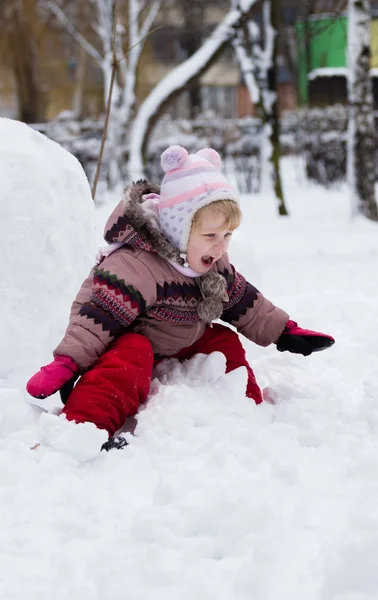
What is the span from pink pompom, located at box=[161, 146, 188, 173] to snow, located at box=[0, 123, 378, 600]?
2.32 feet

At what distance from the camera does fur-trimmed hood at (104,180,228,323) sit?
2.54m

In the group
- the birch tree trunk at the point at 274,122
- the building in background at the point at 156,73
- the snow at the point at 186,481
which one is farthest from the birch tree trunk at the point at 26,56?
the snow at the point at 186,481

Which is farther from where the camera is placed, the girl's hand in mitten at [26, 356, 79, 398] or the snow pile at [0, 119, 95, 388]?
the snow pile at [0, 119, 95, 388]

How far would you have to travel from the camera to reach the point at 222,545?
1673 millimetres

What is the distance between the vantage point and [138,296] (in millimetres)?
2480

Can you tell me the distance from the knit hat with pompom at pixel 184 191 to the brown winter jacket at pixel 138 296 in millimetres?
67

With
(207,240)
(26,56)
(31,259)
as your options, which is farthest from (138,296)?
(26,56)

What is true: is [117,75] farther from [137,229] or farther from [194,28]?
[137,229]

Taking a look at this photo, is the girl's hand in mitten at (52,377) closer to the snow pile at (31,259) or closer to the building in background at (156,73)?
the snow pile at (31,259)

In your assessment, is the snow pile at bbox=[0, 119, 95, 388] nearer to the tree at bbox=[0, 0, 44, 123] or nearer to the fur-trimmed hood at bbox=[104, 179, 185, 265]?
the fur-trimmed hood at bbox=[104, 179, 185, 265]

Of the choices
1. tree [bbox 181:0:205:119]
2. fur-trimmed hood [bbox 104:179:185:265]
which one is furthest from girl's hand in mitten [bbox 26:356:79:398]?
tree [bbox 181:0:205:119]

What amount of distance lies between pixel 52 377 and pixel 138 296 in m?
→ 0.41

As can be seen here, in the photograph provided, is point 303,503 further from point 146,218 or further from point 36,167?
point 36,167

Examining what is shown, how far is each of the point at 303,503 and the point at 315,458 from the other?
0.96 ft
